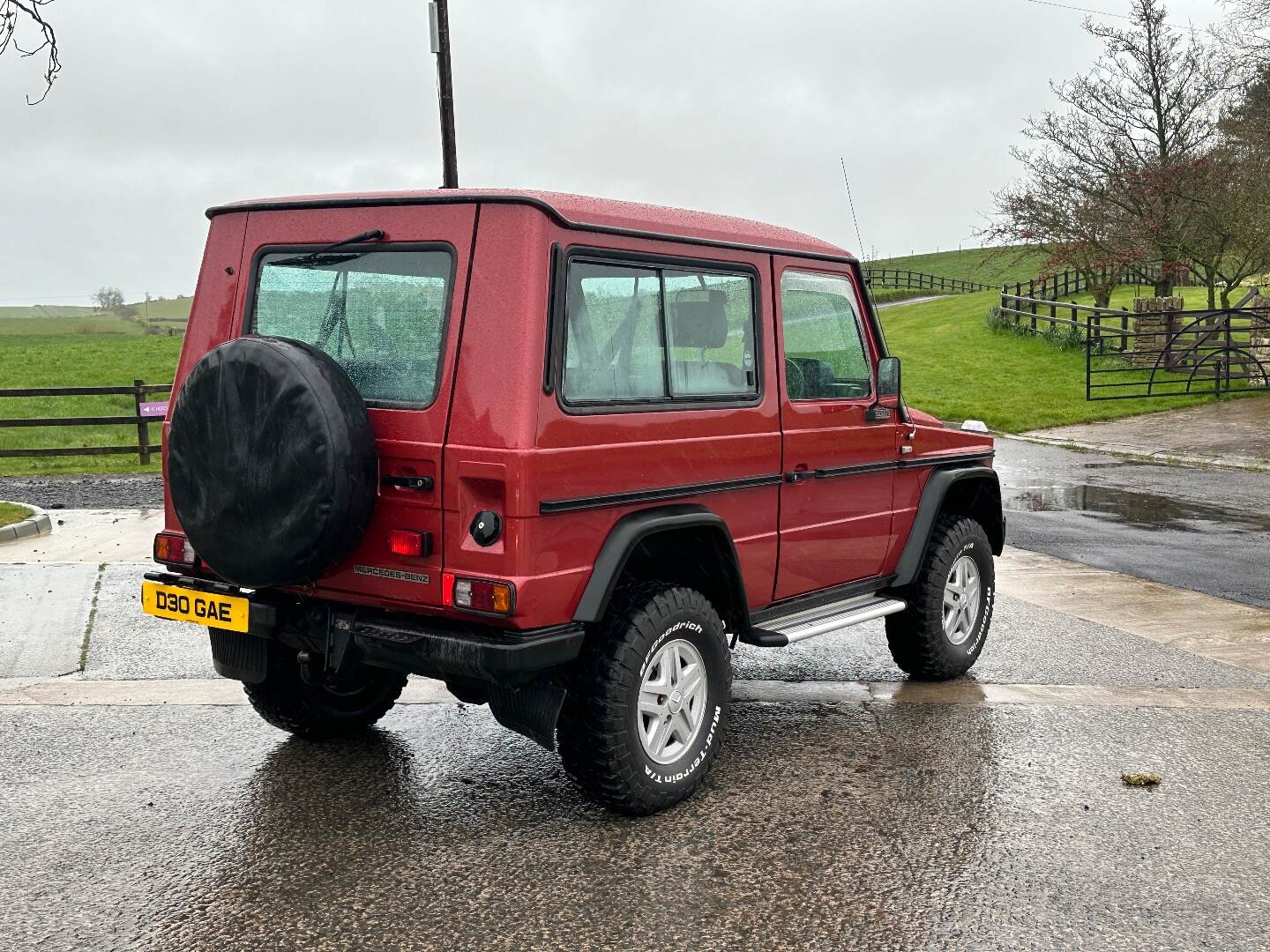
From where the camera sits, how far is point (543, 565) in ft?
13.2

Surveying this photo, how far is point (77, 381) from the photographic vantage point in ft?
101

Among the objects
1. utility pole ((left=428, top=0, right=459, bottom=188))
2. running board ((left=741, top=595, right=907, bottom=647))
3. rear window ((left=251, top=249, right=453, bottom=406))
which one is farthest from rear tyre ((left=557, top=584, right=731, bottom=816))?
utility pole ((left=428, top=0, right=459, bottom=188))

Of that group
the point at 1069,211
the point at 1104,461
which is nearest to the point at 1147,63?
the point at 1069,211

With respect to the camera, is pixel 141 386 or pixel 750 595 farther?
pixel 141 386

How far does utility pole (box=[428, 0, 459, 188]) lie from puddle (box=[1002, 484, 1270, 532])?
837 cm

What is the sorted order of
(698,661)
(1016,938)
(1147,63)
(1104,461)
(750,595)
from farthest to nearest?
(1147,63) → (1104,461) → (750,595) → (698,661) → (1016,938)

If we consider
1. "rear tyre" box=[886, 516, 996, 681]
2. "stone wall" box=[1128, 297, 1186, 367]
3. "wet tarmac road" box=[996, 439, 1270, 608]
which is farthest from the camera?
"stone wall" box=[1128, 297, 1186, 367]

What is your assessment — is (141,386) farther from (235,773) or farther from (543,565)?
(543,565)

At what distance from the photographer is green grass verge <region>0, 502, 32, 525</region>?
1138 centimetres

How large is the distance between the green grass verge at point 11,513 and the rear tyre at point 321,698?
7219mm

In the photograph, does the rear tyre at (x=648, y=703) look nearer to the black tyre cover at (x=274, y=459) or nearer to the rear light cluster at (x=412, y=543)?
the rear light cluster at (x=412, y=543)

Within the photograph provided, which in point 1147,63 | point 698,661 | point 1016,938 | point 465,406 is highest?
point 1147,63

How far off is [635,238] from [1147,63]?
35055 mm

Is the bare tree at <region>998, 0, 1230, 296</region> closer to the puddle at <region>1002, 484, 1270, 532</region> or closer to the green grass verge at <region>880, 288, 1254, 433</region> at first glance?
the green grass verge at <region>880, 288, 1254, 433</region>
